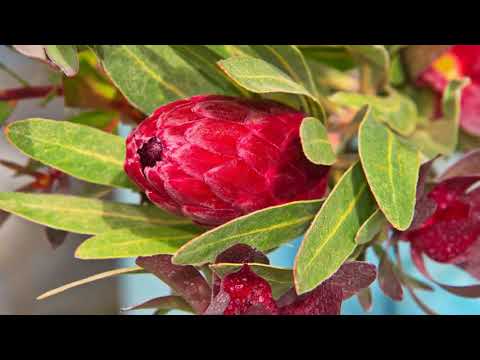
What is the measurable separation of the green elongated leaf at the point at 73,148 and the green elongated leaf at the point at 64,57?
5 cm

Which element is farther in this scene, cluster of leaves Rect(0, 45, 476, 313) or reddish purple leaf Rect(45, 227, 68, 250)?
reddish purple leaf Rect(45, 227, 68, 250)

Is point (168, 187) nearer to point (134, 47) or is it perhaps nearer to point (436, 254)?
point (134, 47)

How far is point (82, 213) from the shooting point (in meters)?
0.48

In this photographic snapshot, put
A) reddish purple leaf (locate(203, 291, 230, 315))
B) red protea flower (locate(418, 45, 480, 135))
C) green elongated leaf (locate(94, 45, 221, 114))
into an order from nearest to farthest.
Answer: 1. reddish purple leaf (locate(203, 291, 230, 315))
2. green elongated leaf (locate(94, 45, 221, 114))
3. red protea flower (locate(418, 45, 480, 135))

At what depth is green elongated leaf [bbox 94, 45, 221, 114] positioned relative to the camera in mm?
473

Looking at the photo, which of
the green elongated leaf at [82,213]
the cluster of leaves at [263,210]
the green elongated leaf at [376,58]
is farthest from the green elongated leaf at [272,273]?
the green elongated leaf at [376,58]

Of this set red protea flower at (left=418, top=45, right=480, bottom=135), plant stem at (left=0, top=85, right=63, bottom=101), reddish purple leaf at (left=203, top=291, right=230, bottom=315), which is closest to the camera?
reddish purple leaf at (left=203, top=291, right=230, bottom=315)

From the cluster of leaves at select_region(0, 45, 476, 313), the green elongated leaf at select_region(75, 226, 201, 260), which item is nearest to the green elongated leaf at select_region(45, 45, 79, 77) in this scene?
the cluster of leaves at select_region(0, 45, 476, 313)

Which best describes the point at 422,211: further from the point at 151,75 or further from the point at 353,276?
the point at 151,75

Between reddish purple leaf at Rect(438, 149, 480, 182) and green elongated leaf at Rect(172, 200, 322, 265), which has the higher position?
green elongated leaf at Rect(172, 200, 322, 265)

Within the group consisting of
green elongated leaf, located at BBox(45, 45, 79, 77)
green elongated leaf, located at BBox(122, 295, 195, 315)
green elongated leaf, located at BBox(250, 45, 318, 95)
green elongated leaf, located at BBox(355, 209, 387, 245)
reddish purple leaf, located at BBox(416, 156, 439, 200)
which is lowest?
green elongated leaf, located at BBox(122, 295, 195, 315)

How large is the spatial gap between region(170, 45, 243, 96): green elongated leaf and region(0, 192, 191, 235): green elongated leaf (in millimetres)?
97

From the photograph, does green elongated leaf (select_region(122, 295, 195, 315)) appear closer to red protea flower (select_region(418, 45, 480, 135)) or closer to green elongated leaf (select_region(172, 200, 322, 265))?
green elongated leaf (select_region(172, 200, 322, 265))
